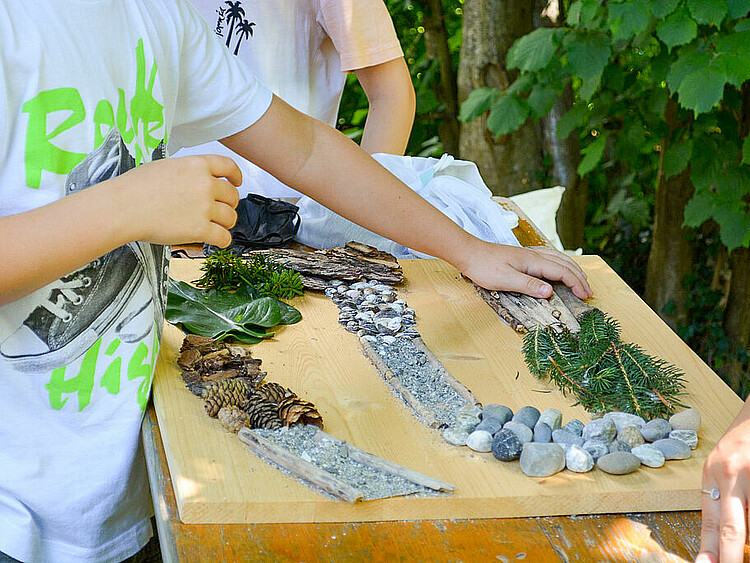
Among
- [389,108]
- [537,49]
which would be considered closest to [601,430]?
[389,108]

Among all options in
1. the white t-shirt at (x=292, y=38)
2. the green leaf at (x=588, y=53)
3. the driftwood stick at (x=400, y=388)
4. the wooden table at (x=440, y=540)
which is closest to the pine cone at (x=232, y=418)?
the wooden table at (x=440, y=540)

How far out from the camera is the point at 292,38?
1946 millimetres

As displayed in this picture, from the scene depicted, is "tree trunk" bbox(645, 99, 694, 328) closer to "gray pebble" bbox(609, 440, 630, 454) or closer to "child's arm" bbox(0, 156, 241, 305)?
"gray pebble" bbox(609, 440, 630, 454)

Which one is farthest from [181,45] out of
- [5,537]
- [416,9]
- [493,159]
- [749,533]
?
[416,9]

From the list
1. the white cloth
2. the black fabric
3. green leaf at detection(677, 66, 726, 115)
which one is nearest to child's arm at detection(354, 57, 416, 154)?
the white cloth

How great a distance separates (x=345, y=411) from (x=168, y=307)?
0.38 metres

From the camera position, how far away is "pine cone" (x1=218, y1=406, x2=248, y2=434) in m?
0.97

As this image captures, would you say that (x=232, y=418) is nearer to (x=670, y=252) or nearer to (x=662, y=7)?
(x=662, y=7)

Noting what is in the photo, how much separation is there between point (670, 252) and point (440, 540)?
8.88 ft

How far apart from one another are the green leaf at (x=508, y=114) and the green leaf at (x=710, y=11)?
0.83 meters

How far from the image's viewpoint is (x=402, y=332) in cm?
128

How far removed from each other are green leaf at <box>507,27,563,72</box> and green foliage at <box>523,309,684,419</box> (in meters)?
1.57

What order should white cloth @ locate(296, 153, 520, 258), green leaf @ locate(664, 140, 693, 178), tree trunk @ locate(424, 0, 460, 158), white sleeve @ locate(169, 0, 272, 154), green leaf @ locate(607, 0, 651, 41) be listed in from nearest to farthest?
1. white sleeve @ locate(169, 0, 272, 154)
2. white cloth @ locate(296, 153, 520, 258)
3. green leaf @ locate(607, 0, 651, 41)
4. green leaf @ locate(664, 140, 693, 178)
5. tree trunk @ locate(424, 0, 460, 158)

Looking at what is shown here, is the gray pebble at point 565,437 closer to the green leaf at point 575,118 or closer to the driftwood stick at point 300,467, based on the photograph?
the driftwood stick at point 300,467
